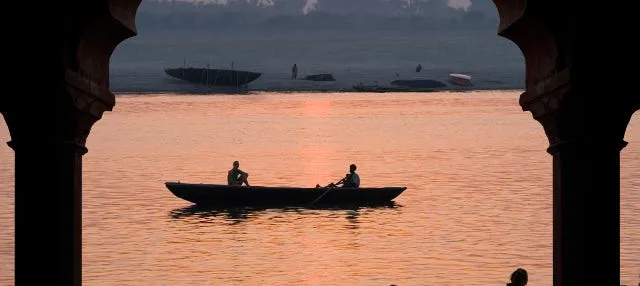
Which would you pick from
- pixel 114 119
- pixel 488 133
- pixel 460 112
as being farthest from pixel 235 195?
pixel 460 112

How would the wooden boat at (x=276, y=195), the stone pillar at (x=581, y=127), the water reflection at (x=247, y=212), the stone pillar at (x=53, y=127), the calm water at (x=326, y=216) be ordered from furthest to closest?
the water reflection at (x=247, y=212) < the wooden boat at (x=276, y=195) < the calm water at (x=326, y=216) < the stone pillar at (x=581, y=127) < the stone pillar at (x=53, y=127)

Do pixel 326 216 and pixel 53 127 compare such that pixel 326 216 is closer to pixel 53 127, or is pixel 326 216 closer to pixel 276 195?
pixel 276 195

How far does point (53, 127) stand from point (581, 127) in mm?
5992

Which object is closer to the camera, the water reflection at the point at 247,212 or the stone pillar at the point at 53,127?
the stone pillar at the point at 53,127

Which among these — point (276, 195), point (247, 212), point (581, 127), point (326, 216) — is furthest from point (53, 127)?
point (326, 216)

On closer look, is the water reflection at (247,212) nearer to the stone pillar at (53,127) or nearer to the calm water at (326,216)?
the calm water at (326,216)

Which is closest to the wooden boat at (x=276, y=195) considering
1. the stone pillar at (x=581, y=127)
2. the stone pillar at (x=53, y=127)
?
the stone pillar at (x=581, y=127)

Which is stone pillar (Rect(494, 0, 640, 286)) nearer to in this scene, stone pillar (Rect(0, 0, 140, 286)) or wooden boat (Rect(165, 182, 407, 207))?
stone pillar (Rect(0, 0, 140, 286))

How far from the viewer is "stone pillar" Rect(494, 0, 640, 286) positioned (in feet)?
63.2

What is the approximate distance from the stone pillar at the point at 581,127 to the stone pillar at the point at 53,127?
4.91 meters

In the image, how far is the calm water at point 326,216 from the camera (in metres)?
51.0

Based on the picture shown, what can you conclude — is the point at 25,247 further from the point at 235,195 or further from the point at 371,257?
the point at 235,195

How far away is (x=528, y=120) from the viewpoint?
167250 mm

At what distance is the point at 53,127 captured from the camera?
64.3 feet
